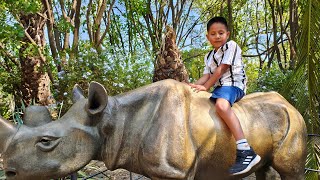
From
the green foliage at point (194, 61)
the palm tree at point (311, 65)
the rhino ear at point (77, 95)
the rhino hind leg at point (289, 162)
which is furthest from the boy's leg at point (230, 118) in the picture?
the green foliage at point (194, 61)

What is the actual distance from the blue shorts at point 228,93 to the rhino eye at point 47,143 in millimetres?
842

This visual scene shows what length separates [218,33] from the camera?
7.27 ft

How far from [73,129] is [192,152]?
0.57 metres

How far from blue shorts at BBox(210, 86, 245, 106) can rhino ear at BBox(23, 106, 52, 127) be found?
0.86 metres

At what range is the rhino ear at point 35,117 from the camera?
1843 millimetres

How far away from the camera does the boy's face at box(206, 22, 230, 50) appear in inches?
86.8

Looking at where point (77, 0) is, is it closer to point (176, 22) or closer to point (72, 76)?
point (72, 76)

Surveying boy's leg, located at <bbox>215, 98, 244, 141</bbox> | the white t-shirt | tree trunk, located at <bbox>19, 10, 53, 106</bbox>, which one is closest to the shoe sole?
boy's leg, located at <bbox>215, 98, 244, 141</bbox>

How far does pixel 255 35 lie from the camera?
1830cm

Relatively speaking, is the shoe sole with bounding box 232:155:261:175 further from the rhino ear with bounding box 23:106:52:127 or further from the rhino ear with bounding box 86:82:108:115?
the rhino ear with bounding box 23:106:52:127

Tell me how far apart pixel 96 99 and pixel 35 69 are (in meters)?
6.12

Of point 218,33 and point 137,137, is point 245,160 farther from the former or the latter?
point 218,33

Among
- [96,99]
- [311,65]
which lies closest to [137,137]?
[96,99]

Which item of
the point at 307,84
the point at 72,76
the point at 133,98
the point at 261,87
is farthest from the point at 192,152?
the point at 261,87
